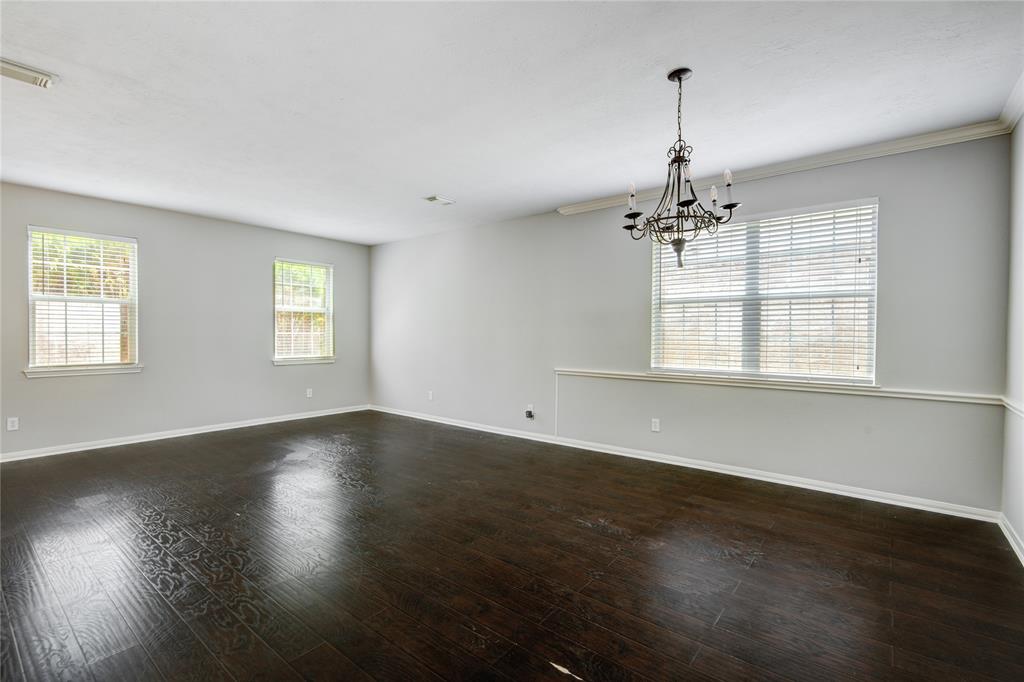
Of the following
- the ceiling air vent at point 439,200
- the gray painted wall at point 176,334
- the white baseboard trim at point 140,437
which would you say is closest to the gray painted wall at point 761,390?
the ceiling air vent at point 439,200

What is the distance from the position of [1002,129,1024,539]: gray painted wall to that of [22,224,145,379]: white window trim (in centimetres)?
744

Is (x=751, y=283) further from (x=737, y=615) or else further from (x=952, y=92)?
(x=737, y=615)

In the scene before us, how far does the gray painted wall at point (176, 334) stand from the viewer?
14.2ft

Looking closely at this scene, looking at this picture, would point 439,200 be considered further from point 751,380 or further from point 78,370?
point 78,370

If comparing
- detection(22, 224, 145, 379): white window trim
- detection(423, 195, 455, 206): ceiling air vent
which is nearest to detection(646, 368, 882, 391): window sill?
detection(423, 195, 455, 206): ceiling air vent

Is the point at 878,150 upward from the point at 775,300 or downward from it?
upward

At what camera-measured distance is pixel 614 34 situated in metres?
2.16

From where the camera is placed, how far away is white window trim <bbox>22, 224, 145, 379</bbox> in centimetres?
438

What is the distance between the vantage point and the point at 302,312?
6520mm

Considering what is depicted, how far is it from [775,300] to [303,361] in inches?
230

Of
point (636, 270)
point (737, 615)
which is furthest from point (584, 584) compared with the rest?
point (636, 270)

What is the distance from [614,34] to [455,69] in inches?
32.7

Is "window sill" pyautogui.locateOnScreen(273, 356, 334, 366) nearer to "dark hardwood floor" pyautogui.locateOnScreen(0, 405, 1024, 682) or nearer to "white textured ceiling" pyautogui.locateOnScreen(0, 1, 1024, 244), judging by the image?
"dark hardwood floor" pyautogui.locateOnScreen(0, 405, 1024, 682)

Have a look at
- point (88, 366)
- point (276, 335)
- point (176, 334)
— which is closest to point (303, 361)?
point (276, 335)
